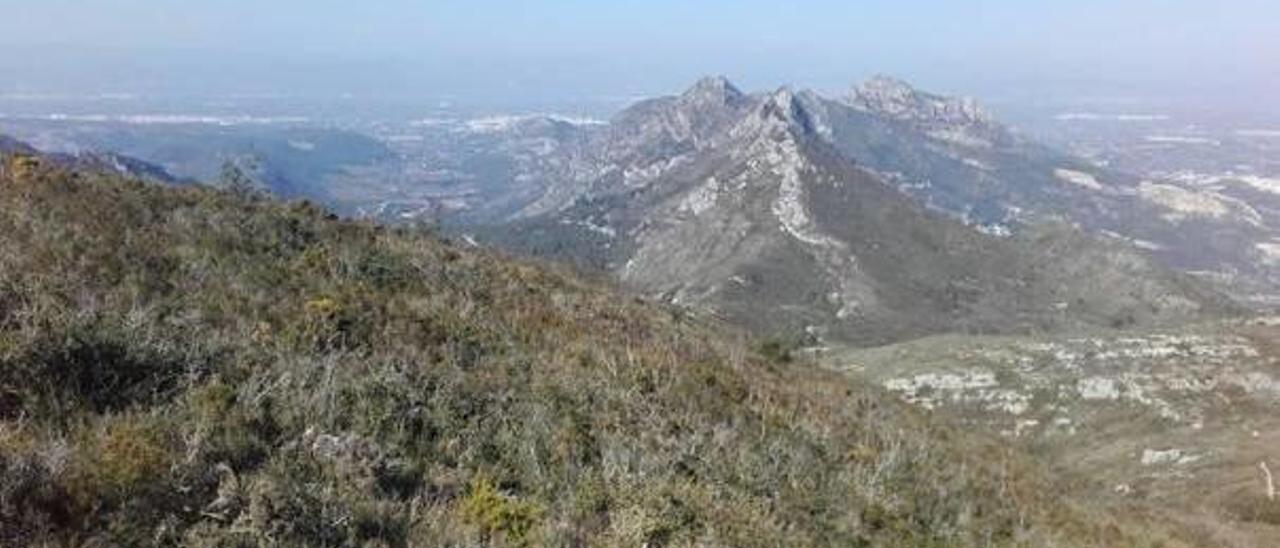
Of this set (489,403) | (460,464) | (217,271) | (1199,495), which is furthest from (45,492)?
(1199,495)

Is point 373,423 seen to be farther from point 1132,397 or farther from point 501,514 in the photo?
point 1132,397

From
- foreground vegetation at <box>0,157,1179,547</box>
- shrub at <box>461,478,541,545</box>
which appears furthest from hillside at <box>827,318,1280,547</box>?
shrub at <box>461,478,541,545</box>

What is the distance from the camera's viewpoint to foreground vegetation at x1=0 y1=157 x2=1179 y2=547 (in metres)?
8.11

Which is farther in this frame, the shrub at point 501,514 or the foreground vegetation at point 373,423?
the shrub at point 501,514

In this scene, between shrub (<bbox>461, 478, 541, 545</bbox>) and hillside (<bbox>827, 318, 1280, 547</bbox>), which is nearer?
shrub (<bbox>461, 478, 541, 545</bbox>)

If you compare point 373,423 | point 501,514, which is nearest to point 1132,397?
point 373,423

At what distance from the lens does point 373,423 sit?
34.9 feet

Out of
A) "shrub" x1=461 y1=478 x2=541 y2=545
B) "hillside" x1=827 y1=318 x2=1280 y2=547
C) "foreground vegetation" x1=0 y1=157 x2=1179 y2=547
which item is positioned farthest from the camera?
"hillside" x1=827 y1=318 x2=1280 y2=547

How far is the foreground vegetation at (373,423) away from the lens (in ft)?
26.6

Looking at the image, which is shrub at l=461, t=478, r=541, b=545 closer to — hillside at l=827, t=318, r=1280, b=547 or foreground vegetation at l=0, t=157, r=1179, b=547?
foreground vegetation at l=0, t=157, r=1179, b=547

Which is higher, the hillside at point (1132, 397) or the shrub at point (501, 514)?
the shrub at point (501, 514)

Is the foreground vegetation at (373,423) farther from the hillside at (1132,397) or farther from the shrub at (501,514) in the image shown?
the hillside at (1132,397)

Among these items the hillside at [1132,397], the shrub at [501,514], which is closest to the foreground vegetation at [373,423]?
the shrub at [501,514]

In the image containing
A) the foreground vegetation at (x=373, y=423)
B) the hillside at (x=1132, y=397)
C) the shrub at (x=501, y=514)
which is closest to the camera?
the foreground vegetation at (x=373, y=423)
